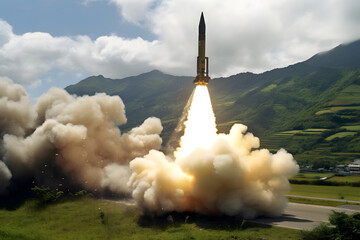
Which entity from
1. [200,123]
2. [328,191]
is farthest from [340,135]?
[200,123]

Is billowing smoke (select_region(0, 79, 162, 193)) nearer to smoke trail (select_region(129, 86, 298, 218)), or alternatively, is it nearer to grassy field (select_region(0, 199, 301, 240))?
grassy field (select_region(0, 199, 301, 240))

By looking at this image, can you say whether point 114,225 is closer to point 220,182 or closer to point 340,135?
point 220,182

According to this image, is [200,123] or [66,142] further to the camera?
[66,142]

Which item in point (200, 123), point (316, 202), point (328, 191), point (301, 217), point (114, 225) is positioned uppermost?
point (200, 123)

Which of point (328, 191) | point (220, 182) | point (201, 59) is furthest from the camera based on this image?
point (328, 191)

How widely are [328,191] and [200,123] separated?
90.3 feet

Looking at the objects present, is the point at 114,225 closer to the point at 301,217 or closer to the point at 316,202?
the point at 301,217

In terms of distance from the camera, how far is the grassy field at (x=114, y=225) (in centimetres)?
3073

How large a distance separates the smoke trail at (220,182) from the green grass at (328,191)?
16003 mm

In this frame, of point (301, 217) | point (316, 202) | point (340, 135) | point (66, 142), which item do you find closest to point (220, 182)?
point (301, 217)

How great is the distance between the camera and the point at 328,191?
5469cm

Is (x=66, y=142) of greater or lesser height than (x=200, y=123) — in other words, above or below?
below

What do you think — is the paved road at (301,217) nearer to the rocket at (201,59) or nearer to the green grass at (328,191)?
the green grass at (328,191)

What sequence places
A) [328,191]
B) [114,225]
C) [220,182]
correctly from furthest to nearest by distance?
[328,191]
[220,182]
[114,225]
